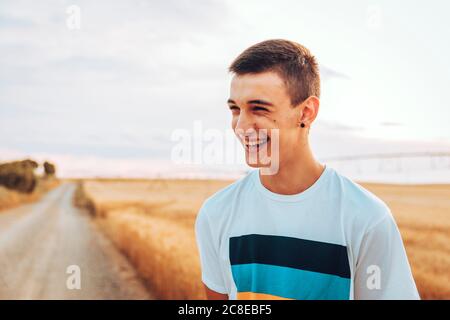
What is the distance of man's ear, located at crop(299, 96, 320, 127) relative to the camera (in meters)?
2.43

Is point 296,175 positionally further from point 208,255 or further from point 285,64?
point 208,255

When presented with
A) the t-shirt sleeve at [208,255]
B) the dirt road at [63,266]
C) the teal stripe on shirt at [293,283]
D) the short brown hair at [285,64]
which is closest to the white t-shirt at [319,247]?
the teal stripe on shirt at [293,283]

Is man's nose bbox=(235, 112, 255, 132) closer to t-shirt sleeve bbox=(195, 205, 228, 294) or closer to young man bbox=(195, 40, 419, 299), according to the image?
young man bbox=(195, 40, 419, 299)

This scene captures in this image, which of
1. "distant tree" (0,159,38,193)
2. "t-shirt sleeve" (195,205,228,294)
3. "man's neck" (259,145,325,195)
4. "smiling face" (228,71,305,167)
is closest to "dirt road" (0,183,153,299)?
"t-shirt sleeve" (195,205,228,294)

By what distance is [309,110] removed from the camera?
2.45m

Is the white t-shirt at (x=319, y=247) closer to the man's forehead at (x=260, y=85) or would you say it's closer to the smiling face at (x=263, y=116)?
the smiling face at (x=263, y=116)

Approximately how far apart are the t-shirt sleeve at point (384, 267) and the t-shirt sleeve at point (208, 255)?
76cm

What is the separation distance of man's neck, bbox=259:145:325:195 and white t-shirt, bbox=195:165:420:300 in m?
0.04

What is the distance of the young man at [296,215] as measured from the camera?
232 cm

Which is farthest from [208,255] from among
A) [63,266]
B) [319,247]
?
[63,266]

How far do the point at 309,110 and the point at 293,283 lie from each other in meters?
0.89

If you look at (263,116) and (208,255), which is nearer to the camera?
(263,116)
